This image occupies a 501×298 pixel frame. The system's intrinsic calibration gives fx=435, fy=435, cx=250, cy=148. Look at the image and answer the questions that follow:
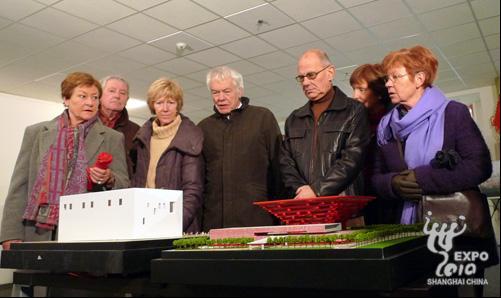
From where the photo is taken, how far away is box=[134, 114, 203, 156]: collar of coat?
74.6 inches

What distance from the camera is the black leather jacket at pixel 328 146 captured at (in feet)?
5.61

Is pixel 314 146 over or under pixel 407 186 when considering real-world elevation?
over

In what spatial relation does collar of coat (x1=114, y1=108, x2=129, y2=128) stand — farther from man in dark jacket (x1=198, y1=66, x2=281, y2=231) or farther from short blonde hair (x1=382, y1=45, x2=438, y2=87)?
short blonde hair (x1=382, y1=45, x2=438, y2=87)

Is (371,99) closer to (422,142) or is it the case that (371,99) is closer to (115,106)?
(422,142)

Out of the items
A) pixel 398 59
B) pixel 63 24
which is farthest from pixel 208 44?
pixel 398 59

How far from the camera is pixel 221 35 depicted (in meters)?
4.62

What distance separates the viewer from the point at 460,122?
4.58 ft

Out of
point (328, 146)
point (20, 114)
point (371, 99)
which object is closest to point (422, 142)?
point (328, 146)

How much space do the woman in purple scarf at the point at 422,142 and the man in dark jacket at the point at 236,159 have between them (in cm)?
62

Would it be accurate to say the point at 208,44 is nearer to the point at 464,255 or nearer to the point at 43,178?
the point at 43,178

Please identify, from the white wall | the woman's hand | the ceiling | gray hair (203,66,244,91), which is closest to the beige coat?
the woman's hand

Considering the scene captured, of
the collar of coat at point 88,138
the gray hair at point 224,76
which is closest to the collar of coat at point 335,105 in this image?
the gray hair at point 224,76

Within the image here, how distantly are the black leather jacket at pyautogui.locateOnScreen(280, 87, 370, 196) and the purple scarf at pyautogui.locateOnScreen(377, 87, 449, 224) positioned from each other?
0.24m

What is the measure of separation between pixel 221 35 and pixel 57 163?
3122mm
